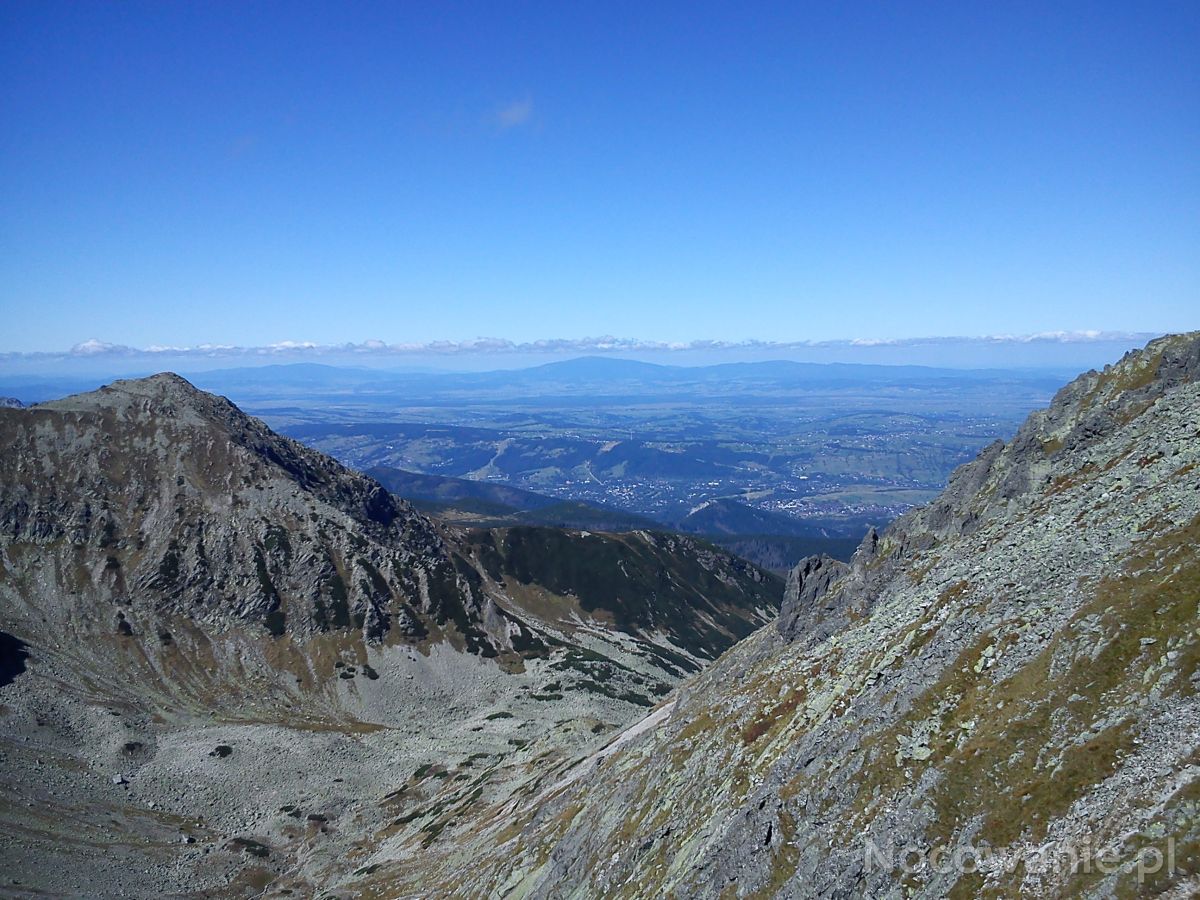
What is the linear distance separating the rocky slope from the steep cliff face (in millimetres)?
55490

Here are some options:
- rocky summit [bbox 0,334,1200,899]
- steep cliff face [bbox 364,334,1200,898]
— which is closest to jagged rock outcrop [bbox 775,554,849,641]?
rocky summit [bbox 0,334,1200,899]

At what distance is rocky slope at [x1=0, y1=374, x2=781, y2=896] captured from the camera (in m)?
106

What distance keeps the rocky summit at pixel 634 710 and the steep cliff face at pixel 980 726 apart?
17 centimetres

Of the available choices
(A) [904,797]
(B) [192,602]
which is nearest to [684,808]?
→ (A) [904,797]

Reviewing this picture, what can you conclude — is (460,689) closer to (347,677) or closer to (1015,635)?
(347,677)

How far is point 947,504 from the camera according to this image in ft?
260

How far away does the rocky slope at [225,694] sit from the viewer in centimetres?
10650

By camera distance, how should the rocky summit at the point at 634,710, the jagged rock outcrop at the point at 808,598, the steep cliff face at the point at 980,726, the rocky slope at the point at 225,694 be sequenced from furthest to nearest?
the rocky slope at the point at 225,694 < the jagged rock outcrop at the point at 808,598 < the rocky summit at the point at 634,710 < the steep cliff face at the point at 980,726

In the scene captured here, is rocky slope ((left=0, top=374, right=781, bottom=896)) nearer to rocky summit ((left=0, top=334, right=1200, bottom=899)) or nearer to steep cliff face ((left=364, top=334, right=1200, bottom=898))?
rocky summit ((left=0, top=334, right=1200, bottom=899))

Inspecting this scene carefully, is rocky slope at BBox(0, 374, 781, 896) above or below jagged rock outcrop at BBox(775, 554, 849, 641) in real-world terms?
below

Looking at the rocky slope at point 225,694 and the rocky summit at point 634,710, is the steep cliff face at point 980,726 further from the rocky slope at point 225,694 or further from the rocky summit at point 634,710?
the rocky slope at point 225,694

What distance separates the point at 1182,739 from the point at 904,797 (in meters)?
12.2

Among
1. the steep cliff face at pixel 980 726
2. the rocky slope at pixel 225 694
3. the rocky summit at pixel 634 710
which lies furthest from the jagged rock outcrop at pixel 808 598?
the rocky slope at pixel 225 694

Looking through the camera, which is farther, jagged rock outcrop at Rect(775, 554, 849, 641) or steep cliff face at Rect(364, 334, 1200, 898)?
jagged rock outcrop at Rect(775, 554, 849, 641)
